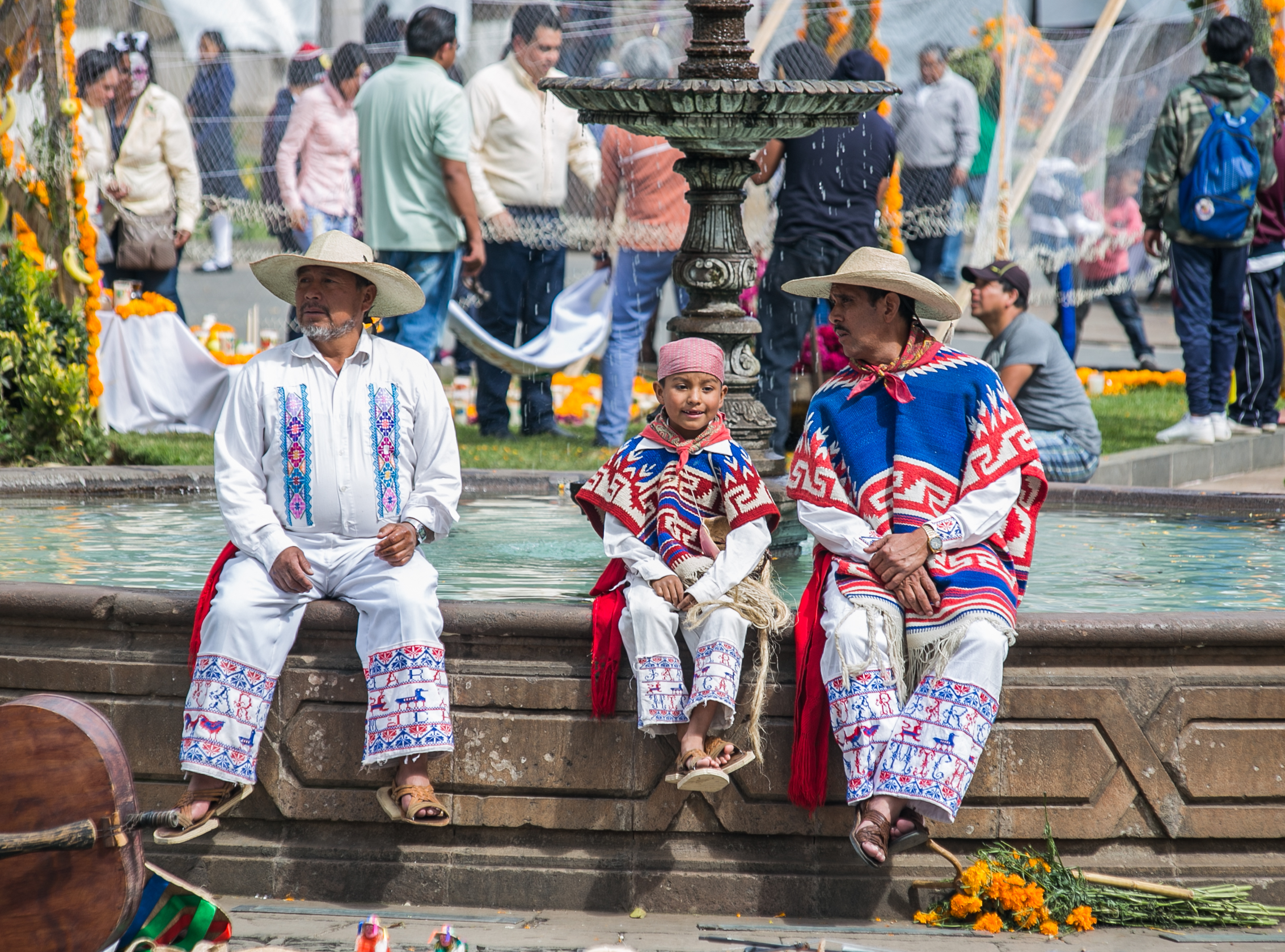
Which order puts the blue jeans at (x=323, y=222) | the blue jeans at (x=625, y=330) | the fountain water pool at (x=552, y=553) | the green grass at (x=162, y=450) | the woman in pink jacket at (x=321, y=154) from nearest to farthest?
the fountain water pool at (x=552, y=553) < the green grass at (x=162, y=450) < the blue jeans at (x=625, y=330) < the woman in pink jacket at (x=321, y=154) < the blue jeans at (x=323, y=222)

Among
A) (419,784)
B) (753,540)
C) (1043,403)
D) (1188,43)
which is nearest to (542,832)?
(419,784)

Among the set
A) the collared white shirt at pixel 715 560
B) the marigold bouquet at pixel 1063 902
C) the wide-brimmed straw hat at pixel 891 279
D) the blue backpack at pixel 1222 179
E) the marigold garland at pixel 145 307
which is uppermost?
the blue backpack at pixel 1222 179

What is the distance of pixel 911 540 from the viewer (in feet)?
12.2

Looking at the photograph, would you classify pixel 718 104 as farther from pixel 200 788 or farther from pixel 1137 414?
pixel 1137 414

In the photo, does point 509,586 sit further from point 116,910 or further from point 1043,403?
point 1043,403

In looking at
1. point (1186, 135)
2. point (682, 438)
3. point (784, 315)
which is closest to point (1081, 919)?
point (682, 438)

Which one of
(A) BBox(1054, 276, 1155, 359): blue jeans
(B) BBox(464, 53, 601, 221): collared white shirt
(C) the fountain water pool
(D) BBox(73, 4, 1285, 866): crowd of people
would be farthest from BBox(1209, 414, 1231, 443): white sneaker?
(D) BBox(73, 4, 1285, 866): crowd of people

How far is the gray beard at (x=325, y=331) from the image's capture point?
4020 mm

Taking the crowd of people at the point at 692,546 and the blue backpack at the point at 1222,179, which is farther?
the blue backpack at the point at 1222,179

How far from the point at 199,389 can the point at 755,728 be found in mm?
6191

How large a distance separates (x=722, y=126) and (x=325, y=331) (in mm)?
1453

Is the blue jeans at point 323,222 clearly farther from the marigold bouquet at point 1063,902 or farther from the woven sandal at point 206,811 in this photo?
the marigold bouquet at point 1063,902

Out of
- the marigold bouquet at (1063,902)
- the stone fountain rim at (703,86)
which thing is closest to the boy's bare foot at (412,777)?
the marigold bouquet at (1063,902)

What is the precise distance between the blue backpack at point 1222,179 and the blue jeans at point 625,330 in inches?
114
